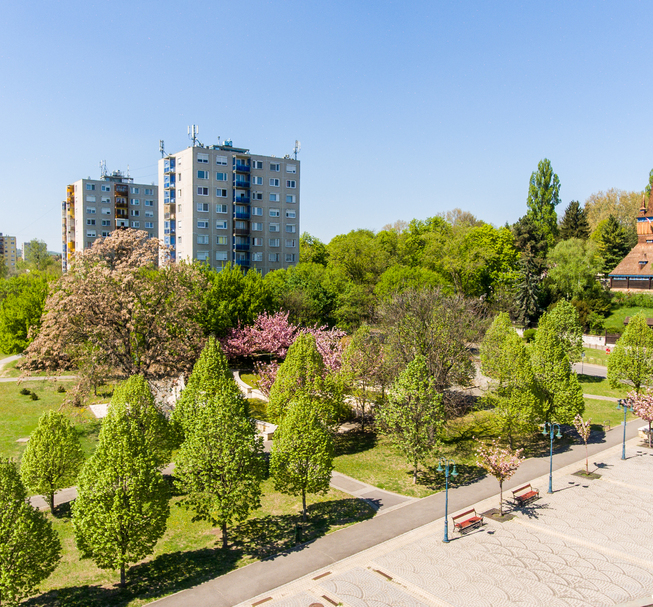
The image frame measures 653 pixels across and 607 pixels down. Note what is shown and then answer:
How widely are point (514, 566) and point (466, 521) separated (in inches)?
116

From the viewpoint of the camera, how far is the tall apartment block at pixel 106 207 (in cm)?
10500

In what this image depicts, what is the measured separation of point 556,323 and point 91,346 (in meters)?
39.5

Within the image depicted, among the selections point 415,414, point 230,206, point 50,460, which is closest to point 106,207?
point 230,206

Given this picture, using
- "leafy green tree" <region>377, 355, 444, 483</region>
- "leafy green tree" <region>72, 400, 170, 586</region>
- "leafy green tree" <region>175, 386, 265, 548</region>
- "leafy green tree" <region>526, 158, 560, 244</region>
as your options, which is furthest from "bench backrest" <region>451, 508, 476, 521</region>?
"leafy green tree" <region>526, 158, 560, 244</region>

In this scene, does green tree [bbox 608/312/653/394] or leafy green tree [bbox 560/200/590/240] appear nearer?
green tree [bbox 608/312/653/394]

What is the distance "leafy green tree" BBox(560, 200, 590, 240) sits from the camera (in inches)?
3807

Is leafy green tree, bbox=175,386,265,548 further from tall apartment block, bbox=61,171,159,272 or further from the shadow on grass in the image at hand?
tall apartment block, bbox=61,171,159,272

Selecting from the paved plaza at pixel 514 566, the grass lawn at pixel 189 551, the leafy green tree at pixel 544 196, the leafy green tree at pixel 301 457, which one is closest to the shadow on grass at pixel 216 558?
the grass lawn at pixel 189 551

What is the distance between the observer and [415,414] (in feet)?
89.4

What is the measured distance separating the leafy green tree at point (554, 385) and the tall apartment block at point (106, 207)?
297 feet

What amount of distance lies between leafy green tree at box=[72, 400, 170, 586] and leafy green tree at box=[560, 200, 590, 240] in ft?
309

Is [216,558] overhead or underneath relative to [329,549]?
underneath

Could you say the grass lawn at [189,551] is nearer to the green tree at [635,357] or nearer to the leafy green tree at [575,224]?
the green tree at [635,357]

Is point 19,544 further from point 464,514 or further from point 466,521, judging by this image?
point 464,514
